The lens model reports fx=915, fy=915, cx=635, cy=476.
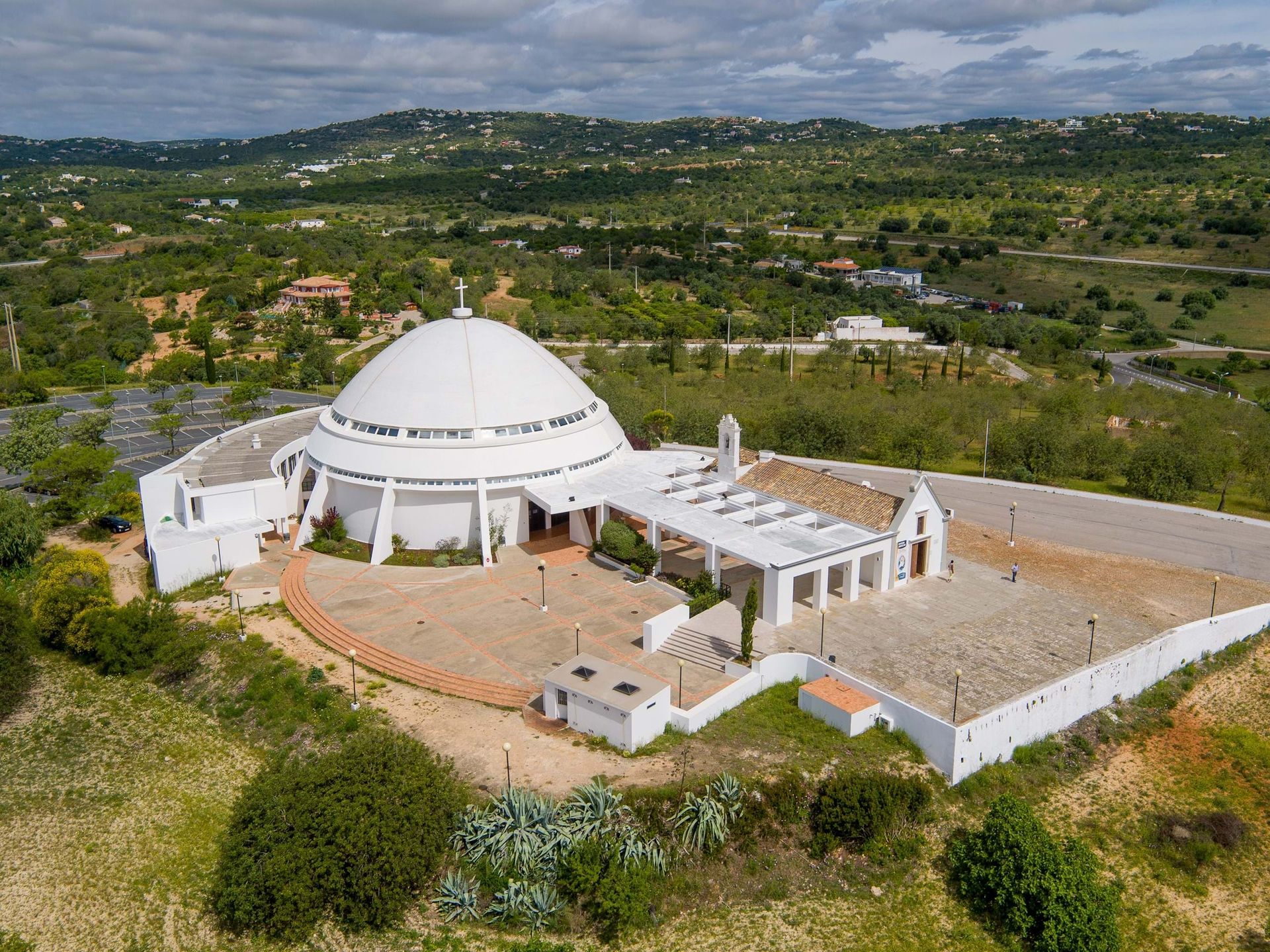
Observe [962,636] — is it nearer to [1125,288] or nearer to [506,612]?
[506,612]

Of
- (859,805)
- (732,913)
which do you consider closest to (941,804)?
(859,805)

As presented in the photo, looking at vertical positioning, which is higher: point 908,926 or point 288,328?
point 288,328

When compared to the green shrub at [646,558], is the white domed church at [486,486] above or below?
above

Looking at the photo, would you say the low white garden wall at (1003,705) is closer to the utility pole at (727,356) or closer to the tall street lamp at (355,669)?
the tall street lamp at (355,669)

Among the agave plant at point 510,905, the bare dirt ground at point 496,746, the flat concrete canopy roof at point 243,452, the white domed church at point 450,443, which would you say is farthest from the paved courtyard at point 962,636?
the flat concrete canopy roof at point 243,452

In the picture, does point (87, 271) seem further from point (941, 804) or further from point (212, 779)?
point (941, 804)

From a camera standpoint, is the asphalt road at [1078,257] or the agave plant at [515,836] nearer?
the agave plant at [515,836]
